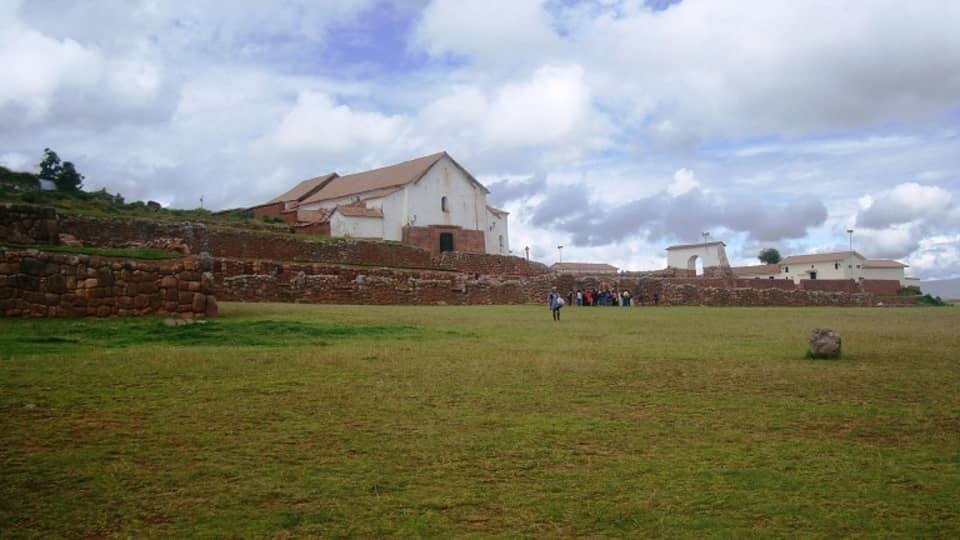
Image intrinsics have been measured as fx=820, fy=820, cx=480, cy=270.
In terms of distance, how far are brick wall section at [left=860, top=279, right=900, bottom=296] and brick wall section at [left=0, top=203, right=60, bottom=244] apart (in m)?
50.0

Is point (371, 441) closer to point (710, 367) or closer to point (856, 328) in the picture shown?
point (710, 367)

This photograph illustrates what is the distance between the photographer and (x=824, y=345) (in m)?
12.1

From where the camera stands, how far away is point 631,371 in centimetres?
1062

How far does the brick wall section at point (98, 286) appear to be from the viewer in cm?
1451

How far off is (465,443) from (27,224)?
17.7 m

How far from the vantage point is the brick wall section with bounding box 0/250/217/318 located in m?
14.5

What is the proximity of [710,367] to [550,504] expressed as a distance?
6.59 m

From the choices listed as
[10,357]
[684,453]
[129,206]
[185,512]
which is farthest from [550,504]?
[129,206]

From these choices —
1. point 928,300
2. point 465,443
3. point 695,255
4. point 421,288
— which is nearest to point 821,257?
point 695,255

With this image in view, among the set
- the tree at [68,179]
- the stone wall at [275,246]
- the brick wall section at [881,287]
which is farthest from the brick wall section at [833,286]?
the tree at [68,179]

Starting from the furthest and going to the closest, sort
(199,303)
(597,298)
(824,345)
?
(597,298)
(199,303)
(824,345)

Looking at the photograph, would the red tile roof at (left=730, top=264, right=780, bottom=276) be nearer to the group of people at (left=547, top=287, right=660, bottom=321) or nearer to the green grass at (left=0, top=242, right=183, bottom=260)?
the group of people at (left=547, top=287, right=660, bottom=321)

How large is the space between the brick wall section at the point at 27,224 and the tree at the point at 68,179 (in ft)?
52.4

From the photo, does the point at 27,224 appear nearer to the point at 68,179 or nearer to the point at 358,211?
the point at 68,179
